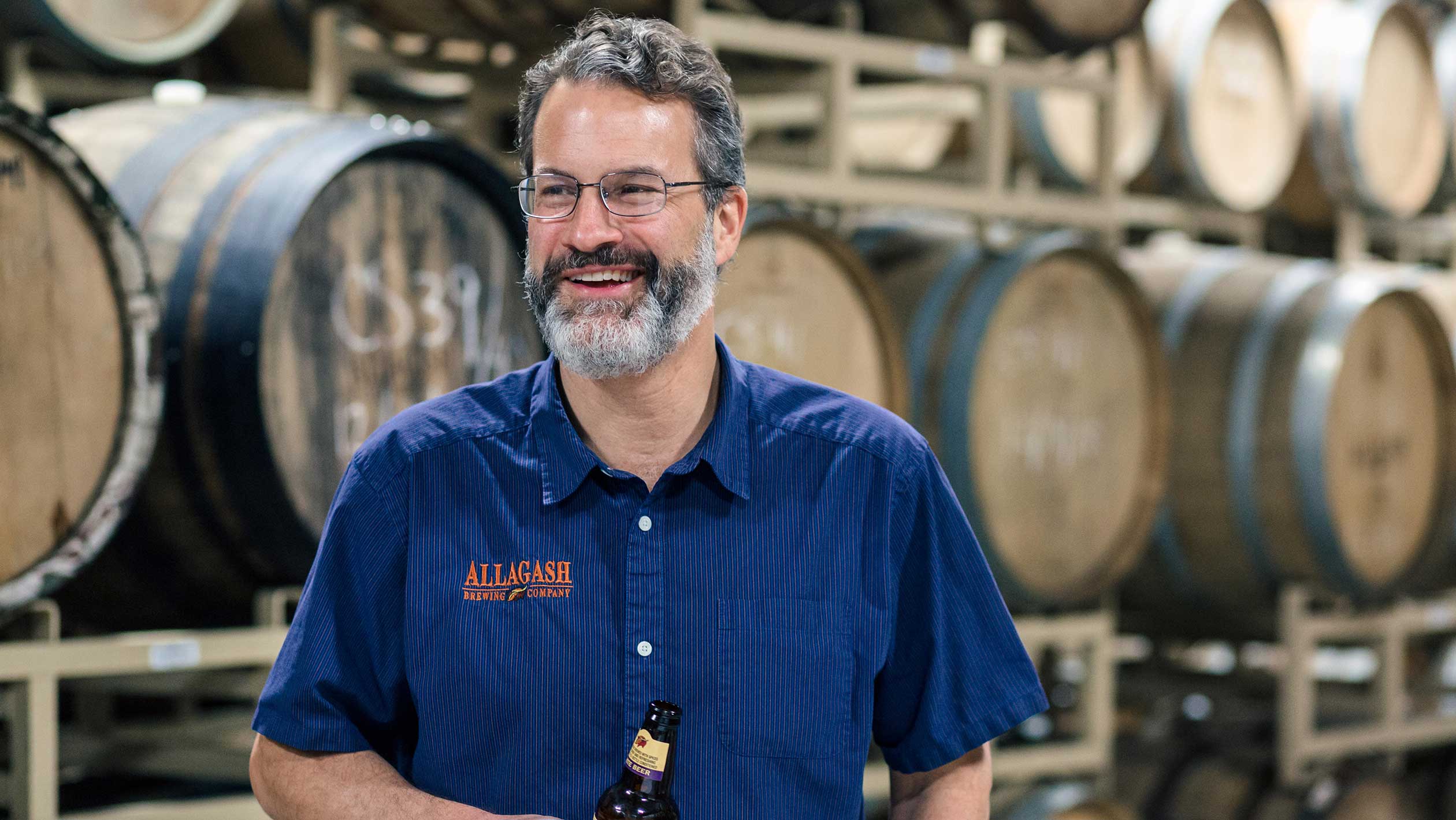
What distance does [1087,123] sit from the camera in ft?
19.5

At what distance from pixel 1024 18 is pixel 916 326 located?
92 cm

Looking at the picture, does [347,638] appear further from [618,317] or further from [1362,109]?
[1362,109]

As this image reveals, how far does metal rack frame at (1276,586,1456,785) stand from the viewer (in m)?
5.30

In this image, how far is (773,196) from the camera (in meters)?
4.20

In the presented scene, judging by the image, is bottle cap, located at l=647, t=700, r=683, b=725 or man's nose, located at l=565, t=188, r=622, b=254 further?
man's nose, located at l=565, t=188, r=622, b=254

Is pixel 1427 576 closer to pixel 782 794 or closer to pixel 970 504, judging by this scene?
pixel 970 504

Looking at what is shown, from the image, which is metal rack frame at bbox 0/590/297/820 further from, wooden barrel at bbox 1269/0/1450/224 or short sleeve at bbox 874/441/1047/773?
wooden barrel at bbox 1269/0/1450/224

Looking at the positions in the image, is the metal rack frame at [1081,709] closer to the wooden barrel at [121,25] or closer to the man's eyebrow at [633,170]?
the wooden barrel at [121,25]

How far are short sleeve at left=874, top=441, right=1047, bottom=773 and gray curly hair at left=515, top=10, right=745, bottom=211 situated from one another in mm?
453

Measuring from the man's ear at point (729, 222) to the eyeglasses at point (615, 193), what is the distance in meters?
0.13

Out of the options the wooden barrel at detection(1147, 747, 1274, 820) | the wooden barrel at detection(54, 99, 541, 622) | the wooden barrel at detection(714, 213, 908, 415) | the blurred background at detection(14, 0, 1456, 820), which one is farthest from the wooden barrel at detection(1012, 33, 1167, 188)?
the wooden barrel at detection(54, 99, 541, 622)

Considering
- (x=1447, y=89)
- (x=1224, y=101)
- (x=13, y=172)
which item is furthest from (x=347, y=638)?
(x=1447, y=89)

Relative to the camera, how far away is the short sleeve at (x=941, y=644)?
2055 millimetres

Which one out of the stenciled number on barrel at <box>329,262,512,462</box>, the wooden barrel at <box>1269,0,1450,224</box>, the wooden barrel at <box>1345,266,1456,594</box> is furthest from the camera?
the wooden barrel at <box>1269,0,1450,224</box>
